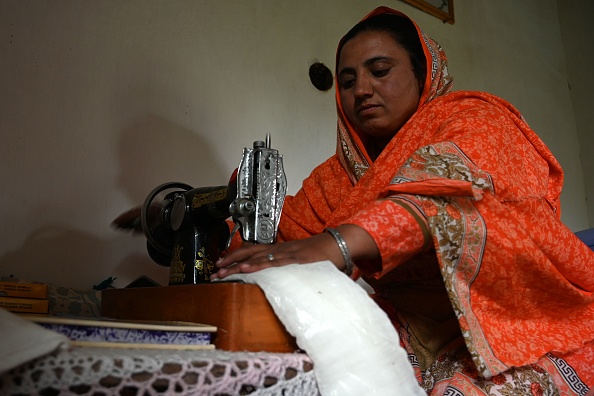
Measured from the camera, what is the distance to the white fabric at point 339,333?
0.62 m

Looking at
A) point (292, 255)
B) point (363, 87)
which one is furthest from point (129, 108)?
point (292, 255)

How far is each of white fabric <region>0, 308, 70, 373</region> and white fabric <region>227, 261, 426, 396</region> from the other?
0.27 m

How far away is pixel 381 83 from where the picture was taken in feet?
4.52

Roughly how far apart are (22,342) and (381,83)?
112 centimetres

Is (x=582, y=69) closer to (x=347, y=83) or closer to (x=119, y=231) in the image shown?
(x=347, y=83)

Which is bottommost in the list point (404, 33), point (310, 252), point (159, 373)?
point (159, 373)

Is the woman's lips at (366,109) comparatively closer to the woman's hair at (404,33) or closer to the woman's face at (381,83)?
the woman's face at (381,83)

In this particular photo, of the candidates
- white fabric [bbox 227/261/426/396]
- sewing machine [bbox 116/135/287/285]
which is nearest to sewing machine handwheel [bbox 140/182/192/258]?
sewing machine [bbox 116/135/287/285]

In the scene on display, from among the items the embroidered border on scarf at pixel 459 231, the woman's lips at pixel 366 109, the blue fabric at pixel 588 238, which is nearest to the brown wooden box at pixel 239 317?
the embroidered border on scarf at pixel 459 231

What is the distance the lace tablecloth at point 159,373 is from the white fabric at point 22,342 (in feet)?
0.04

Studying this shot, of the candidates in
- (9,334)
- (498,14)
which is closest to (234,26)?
(9,334)

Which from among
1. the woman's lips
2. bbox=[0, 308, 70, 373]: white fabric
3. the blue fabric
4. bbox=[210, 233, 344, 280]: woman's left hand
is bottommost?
bbox=[0, 308, 70, 373]: white fabric

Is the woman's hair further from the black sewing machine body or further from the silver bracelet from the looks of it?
the silver bracelet

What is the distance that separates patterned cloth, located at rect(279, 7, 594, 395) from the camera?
846 mm
